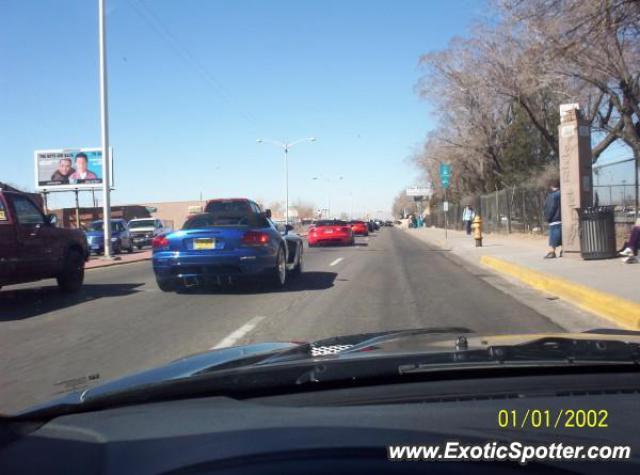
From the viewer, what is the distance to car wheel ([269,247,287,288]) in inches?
433

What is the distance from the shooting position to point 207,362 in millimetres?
3338

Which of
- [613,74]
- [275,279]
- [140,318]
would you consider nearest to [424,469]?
[140,318]

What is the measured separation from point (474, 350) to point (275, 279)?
844 cm

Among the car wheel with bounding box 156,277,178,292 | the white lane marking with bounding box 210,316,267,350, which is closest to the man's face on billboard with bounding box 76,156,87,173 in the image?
the car wheel with bounding box 156,277,178,292

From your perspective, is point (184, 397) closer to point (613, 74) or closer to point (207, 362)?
point (207, 362)

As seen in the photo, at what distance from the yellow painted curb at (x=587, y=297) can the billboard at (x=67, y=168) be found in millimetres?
41254

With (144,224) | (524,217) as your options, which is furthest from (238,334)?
(144,224)

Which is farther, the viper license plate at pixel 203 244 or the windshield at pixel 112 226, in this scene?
the windshield at pixel 112 226

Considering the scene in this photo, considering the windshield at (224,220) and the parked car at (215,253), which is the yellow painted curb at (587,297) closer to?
the parked car at (215,253)

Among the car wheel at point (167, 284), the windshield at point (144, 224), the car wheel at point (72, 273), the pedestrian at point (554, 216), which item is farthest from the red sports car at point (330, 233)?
the car wheel at point (72, 273)

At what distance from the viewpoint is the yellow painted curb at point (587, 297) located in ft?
25.0

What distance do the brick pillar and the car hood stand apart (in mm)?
11970

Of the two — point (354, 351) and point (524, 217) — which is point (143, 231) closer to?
point (524, 217)

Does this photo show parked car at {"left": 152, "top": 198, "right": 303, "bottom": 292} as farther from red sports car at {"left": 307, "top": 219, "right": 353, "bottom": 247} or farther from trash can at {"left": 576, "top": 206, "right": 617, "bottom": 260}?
red sports car at {"left": 307, "top": 219, "right": 353, "bottom": 247}
